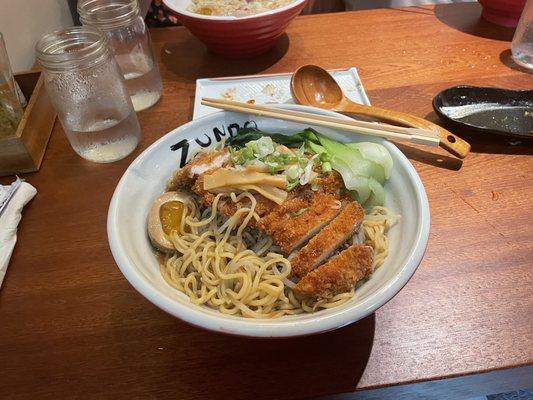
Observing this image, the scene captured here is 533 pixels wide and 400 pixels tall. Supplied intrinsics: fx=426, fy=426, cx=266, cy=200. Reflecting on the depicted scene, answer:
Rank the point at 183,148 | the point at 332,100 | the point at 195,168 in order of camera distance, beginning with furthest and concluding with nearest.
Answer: the point at 332,100 → the point at 183,148 → the point at 195,168

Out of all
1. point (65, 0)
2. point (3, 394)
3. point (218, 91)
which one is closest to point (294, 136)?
point (218, 91)

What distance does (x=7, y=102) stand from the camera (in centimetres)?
144

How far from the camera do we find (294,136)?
1.19 meters

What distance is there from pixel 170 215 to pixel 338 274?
1.45ft

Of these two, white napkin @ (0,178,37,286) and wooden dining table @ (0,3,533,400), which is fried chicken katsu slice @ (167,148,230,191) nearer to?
wooden dining table @ (0,3,533,400)

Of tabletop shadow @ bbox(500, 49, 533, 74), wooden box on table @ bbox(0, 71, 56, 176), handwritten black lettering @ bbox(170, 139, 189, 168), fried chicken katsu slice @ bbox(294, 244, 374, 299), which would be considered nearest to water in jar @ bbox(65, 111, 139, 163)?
wooden box on table @ bbox(0, 71, 56, 176)

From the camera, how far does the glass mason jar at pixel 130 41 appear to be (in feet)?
5.20

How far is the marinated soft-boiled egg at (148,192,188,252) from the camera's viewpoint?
39.4 inches

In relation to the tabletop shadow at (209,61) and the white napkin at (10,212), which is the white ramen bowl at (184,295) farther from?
the tabletop shadow at (209,61)

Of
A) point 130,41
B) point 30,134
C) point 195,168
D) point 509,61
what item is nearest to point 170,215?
point 195,168

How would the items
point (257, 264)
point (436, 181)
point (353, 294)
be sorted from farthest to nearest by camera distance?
point (436, 181) < point (257, 264) < point (353, 294)

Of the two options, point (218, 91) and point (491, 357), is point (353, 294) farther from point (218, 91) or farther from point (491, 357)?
point (218, 91)

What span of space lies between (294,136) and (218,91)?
1.97 feet

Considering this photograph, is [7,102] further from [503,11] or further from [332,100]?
[503,11]
